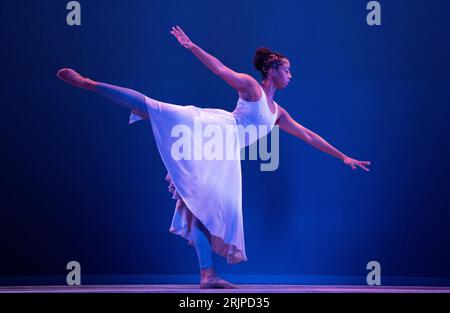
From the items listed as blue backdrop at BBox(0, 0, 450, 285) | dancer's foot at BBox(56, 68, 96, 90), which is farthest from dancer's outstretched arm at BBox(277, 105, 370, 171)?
dancer's foot at BBox(56, 68, 96, 90)

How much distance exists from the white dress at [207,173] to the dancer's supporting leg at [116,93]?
4 centimetres

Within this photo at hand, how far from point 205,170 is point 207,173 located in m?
0.02

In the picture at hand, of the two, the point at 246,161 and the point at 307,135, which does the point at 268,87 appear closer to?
the point at 307,135

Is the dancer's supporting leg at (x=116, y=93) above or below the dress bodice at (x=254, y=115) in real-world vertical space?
above

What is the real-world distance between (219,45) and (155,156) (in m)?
0.85

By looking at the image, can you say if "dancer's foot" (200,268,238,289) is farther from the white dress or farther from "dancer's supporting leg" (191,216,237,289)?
the white dress

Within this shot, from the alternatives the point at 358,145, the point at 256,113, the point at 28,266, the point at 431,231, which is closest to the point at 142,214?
the point at 28,266

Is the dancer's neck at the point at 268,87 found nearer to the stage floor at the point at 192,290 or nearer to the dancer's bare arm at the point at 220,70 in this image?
the dancer's bare arm at the point at 220,70

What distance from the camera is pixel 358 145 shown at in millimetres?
4312

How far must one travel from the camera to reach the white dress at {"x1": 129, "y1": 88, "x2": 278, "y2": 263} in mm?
3490

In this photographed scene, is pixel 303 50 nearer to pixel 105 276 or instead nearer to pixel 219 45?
pixel 219 45

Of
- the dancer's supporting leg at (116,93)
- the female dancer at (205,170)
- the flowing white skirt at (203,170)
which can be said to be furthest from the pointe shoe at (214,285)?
the dancer's supporting leg at (116,93)

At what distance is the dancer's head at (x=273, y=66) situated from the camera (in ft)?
12.1
